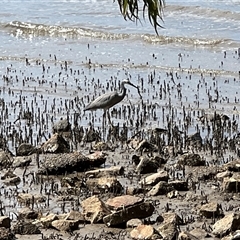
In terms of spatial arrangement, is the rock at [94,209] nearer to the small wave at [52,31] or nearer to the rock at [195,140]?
the rock at [195,140]

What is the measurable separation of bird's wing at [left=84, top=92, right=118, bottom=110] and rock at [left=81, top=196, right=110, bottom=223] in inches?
175

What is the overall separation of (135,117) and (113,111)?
54 cm

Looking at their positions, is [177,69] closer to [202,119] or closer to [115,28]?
[202,119]

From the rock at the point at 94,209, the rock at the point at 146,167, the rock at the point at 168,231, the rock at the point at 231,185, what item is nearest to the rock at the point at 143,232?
the rock at the point at 168,231

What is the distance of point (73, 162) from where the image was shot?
8305mm

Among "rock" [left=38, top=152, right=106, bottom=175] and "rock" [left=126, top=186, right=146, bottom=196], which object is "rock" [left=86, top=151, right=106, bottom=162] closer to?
"rock" [left=38, top=152, right=106, bottom=175]

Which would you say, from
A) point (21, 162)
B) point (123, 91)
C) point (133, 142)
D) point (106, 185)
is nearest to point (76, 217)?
point (106, 185)

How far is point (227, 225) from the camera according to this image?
6.23 metres

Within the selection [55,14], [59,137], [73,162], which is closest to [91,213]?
[73,162]

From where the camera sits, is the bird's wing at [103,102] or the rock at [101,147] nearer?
the rock at [101,147]

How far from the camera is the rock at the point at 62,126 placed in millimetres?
10255

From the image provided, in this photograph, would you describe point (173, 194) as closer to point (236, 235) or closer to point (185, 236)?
point (185, 236)

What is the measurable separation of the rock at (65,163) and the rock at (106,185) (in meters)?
0.60

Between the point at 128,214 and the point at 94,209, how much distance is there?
31 centimetres
